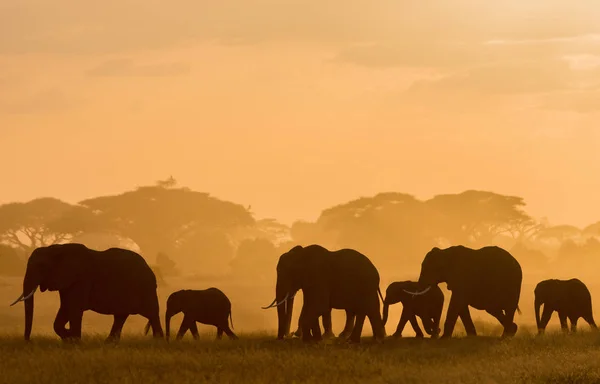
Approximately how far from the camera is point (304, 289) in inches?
1109

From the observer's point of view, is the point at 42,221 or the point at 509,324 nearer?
the point at 509,324

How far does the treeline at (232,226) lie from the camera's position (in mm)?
89625

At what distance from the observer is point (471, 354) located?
2570 centimetres

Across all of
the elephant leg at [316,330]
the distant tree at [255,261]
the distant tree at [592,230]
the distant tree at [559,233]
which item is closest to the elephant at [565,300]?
the elephant leg at [316,330]

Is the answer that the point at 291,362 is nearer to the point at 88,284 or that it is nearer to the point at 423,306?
the point at 88,284

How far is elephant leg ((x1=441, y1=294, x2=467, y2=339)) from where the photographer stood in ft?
96.9

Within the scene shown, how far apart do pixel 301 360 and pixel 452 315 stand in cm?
812

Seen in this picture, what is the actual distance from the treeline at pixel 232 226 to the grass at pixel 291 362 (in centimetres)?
5954

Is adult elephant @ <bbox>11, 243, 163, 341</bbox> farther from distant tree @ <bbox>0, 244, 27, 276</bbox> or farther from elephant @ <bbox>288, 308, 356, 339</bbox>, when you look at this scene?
distant tree @ <bbox>0, 244, 27, 276</bbox>

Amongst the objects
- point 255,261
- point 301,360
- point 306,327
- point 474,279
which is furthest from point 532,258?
point 301,360

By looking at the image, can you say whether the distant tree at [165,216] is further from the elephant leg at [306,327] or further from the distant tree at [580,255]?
the elephant leg at [306,327]

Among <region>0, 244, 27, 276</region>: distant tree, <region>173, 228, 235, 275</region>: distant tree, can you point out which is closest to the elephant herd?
<region>0, 244, 27, 276</region>: distant tree

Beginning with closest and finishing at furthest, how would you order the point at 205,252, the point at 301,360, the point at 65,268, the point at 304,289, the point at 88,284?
1. the point at 301,360
2. the point at 65,268
3. the point at 88,284
4. the point at 304,289
5. the point at 205,252

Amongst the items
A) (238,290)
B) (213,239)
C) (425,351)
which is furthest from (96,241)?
(425,351)
